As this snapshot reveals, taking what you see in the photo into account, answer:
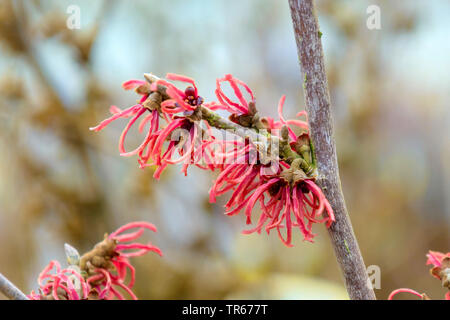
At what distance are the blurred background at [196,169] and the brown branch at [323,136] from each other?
83cm

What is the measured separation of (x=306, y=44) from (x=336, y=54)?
1406mm

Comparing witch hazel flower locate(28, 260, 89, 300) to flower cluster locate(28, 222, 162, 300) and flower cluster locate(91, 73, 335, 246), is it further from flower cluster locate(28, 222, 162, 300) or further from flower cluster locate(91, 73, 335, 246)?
flower cluster locate(91, 73, 335, 246)

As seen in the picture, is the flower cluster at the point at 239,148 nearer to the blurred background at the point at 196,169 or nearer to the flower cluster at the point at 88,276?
the flower cluster at the point at 88,276

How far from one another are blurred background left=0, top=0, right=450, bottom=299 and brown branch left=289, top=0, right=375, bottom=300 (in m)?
0.83

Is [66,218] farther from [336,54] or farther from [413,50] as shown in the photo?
[413,50]

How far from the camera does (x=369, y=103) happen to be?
5.89ft

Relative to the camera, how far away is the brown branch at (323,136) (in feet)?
1.48

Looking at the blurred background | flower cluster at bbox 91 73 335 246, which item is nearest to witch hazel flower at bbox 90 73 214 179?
flower cluster at bbox 91 73 335 246

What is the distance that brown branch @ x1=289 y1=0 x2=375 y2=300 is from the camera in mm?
451

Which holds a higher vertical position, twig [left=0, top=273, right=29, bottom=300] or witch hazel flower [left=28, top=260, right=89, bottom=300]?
twig [left=0, top=273, right=29, bottom=300]

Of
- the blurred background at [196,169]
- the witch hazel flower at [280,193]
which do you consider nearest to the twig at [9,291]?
the witch hazel flower at [280,193]

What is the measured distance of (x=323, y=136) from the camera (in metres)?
0.47

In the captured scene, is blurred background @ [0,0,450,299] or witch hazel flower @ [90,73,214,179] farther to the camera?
blurred background @ [0,0,450,299]
